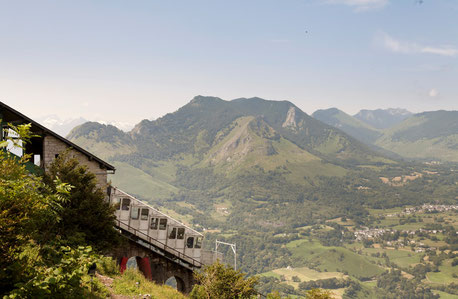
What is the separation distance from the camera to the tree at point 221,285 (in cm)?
3222

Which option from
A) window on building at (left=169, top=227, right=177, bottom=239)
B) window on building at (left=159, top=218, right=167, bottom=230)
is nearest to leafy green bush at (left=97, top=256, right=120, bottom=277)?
window on building at (left=159, top=218, right=167, bottom=230)

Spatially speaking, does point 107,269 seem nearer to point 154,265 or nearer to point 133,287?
point 133,287

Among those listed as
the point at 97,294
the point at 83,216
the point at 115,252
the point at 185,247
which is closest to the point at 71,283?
the point at 97,294

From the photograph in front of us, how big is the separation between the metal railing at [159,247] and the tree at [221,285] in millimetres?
3379

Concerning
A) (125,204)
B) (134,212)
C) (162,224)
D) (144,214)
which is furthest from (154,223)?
(125,204)

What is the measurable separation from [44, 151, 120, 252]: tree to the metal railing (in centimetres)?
1107

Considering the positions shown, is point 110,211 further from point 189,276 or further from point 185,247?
point 189,276

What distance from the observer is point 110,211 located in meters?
23.1

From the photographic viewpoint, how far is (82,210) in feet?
68.9

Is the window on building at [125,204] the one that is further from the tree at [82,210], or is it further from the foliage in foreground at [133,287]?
the tree at [82,210]

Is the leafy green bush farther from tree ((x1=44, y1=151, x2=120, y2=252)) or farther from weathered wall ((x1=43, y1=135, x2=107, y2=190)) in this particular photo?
weathered wall ((x1=43, y1=135, x2=107, y2=190))

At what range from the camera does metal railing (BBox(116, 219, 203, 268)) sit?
33781 millimetres

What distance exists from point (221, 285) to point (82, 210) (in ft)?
56.3

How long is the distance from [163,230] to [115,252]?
5.16m
